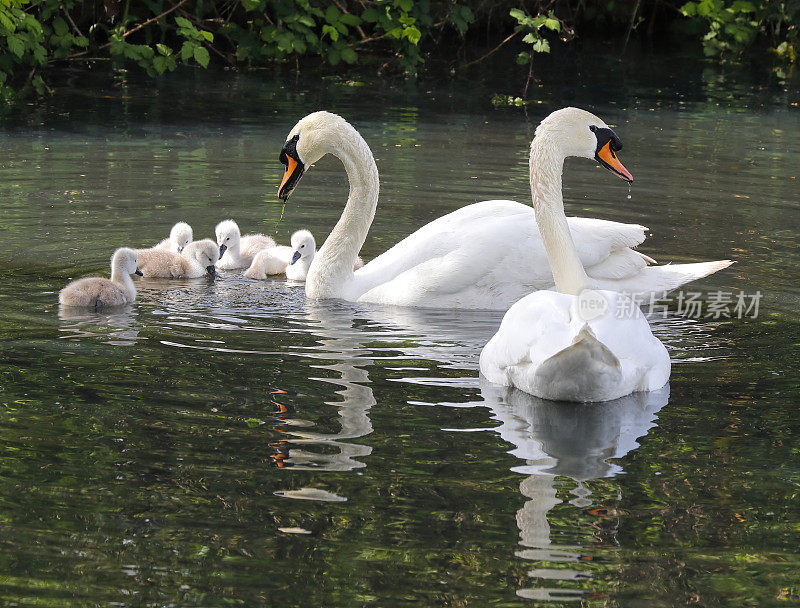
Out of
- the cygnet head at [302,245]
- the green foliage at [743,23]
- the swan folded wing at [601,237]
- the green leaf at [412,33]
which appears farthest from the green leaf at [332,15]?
the swan folded wing at [601,237]

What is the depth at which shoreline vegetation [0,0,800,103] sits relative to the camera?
54.7 feet

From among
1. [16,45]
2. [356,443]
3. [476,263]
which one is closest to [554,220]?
[476,263]

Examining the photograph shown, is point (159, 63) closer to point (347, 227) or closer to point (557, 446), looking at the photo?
point (347, 227)

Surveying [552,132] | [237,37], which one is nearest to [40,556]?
[552,132]

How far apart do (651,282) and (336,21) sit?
11659 mm

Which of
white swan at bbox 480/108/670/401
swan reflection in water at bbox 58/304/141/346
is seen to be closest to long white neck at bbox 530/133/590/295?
white swan at bbox 480/108/670/401

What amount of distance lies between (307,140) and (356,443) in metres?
3.75

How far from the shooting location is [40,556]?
399 centimetres

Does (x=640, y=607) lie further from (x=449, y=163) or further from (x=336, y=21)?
(x=336, y=21)

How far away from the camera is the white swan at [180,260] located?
8461 mm

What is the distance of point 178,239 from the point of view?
8.88m

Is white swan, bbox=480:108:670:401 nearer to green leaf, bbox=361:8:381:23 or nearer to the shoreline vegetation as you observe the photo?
the shoreline vegetation

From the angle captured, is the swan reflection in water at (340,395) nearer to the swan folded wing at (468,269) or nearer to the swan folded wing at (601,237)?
the swan folded wing at (468,269)

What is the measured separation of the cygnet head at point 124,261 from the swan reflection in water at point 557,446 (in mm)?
2656
